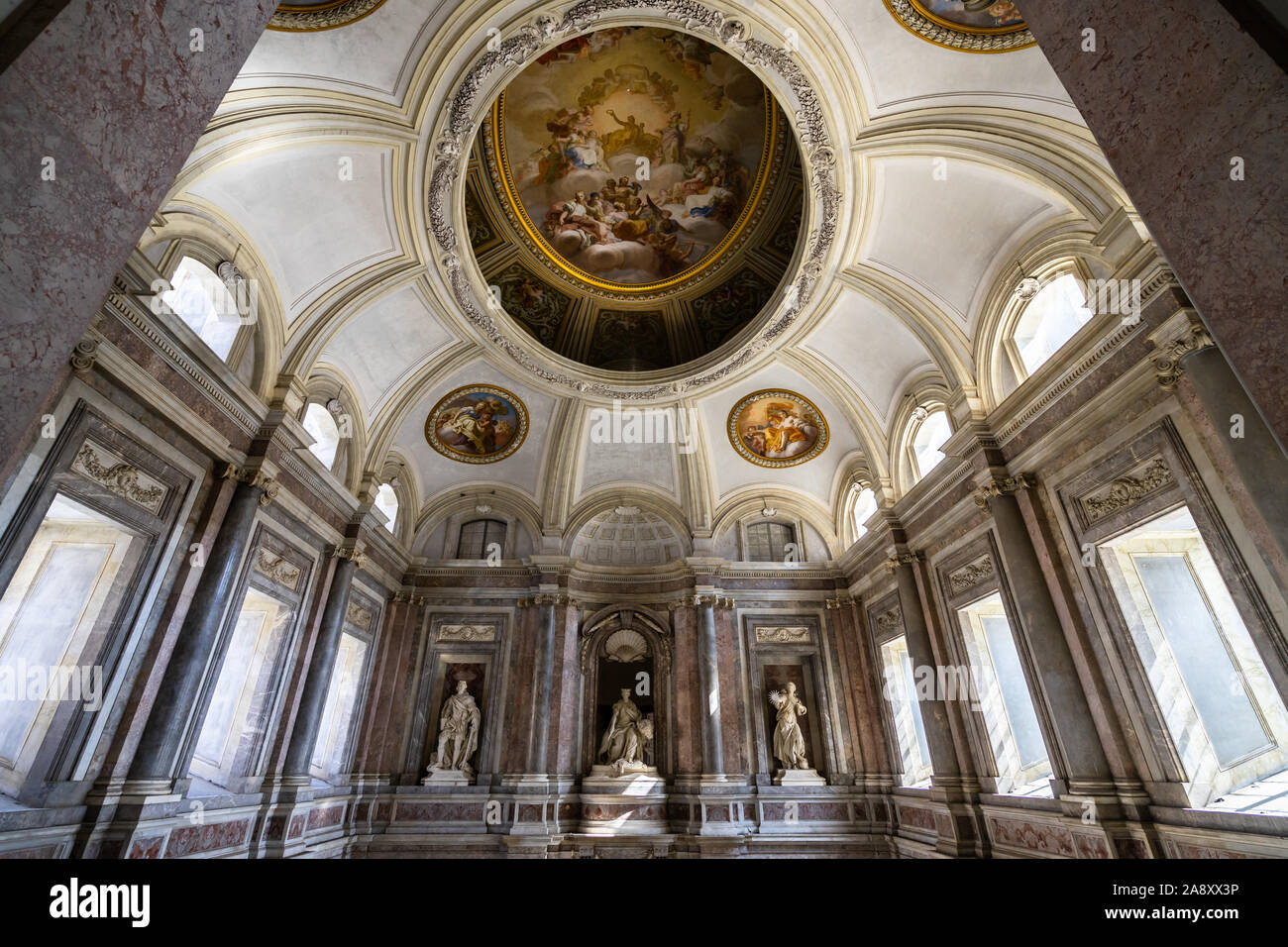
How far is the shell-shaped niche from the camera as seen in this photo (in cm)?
1555

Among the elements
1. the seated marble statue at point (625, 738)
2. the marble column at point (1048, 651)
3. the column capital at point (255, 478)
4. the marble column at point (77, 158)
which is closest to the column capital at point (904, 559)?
the marble column at point (1048, 651)

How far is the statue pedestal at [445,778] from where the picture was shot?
13.2 meters

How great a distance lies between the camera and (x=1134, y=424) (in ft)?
24.2

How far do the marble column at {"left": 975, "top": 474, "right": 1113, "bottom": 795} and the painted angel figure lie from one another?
257 inches

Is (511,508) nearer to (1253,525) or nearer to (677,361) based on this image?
(677,361)

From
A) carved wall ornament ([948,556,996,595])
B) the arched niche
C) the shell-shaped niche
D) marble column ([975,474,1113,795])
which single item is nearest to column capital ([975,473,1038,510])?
marble column ([975,474,1113,795])

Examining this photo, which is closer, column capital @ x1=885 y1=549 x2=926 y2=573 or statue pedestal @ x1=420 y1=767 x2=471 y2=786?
column capital @ x1=885 y1=549 x2=926 y2=573

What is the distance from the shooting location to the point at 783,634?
603 inches

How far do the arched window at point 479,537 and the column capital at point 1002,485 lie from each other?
1151 centimetres
